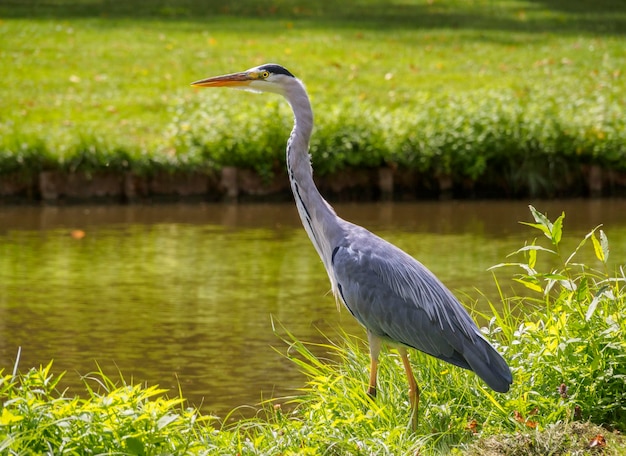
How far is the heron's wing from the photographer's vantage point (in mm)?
5176

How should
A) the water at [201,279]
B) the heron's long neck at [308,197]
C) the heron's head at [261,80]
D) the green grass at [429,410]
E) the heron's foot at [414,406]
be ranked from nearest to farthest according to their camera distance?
the green grass at [429,410] < the heron's foot at [414,406] < the heron's long neck at [308,197] < the heron's head at [261,80] < the water at [201,279]

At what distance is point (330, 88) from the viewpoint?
16641 millimetres

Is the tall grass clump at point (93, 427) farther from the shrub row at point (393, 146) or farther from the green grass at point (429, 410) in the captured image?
the shrub row at point (393, 146)

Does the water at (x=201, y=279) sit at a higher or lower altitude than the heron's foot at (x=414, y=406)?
lower

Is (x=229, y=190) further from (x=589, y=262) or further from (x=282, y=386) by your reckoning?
(x=282, y=386)

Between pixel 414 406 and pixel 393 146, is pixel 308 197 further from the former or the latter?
pixel 393 146

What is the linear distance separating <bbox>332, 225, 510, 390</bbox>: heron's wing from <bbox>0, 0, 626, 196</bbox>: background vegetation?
772 centimetres

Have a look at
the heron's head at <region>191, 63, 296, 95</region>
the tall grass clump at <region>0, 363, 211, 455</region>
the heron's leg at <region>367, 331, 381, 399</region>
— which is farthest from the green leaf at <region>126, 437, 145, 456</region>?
the heron's head at <region>191, 63, 296, 95</region>

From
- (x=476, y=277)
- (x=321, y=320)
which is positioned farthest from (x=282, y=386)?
(x=476, y=277)

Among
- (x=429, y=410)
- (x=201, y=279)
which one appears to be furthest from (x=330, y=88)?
(x=429, y=410)

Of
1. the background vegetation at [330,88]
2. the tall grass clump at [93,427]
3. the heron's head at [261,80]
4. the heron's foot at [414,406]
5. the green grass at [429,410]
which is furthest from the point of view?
the background vegetation at [330,88]

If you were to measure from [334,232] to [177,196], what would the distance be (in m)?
7.80

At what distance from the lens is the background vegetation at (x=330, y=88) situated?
13.2 m

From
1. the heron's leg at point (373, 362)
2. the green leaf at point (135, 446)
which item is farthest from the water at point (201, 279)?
the green leaf at point (135, 446)
